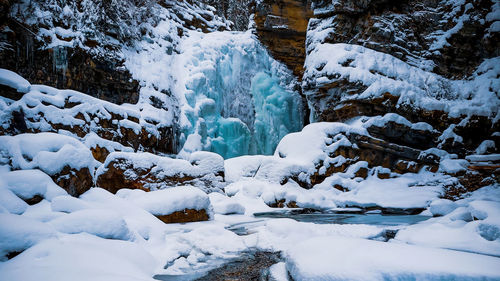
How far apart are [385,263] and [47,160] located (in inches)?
166

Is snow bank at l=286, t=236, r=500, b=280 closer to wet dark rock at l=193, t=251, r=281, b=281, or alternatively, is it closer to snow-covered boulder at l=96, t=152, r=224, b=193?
wet dark rock at l=193, t=251, r=281, b=281

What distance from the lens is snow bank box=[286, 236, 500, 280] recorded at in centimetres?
184

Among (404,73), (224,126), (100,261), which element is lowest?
(100,261)

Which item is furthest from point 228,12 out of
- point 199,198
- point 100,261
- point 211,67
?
point 100,261

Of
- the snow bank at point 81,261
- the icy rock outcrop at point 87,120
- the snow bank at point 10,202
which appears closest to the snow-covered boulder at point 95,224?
the snow bank at point 81,261

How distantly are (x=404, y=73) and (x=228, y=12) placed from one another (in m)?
13.9

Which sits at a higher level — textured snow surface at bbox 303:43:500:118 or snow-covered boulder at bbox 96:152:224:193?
textured snow surface at bbox 303:43:500:118

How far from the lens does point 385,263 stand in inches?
77.0

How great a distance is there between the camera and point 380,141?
981 cm

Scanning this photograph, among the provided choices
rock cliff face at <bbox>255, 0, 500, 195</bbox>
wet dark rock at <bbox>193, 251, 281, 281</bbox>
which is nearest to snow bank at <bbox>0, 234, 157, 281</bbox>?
wet dark rock at <bbox>193, 251, 281, 281</bbox>

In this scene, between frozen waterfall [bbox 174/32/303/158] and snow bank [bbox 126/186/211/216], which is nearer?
snow bank [bbox 126/186/211/216]

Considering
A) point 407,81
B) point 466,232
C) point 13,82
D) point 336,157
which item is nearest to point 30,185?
point 466,232

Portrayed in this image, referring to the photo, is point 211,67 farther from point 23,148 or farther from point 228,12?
point 23,148

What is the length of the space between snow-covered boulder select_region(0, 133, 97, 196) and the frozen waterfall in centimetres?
752
